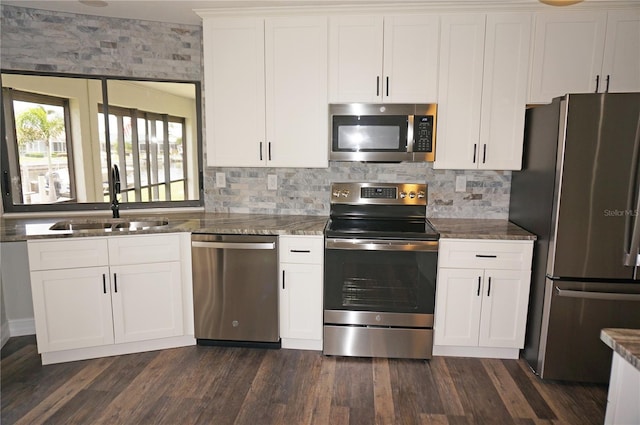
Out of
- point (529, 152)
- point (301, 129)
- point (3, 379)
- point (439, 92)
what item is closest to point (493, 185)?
point (529, 152)

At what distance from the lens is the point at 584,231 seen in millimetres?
2291

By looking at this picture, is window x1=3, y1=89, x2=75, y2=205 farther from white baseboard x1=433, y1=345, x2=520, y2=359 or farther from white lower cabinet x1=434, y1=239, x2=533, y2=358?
white baseboard x1=433, y1=345, x2=520, y2=359

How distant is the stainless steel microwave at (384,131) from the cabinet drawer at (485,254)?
0.66 m

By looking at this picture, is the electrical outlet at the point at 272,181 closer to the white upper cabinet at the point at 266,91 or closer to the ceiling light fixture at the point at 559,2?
the white upper cabinet at the point at 266,91

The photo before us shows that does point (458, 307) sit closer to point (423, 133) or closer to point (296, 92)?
point (423, 133)

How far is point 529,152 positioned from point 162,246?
8.74 feet

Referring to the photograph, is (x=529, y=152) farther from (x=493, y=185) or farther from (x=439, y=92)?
(x=439, y=92)

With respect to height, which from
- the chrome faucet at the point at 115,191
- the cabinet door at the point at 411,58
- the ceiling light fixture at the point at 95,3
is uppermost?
the ceiling light fixture at the point at 95,3

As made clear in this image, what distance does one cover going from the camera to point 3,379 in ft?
7.99

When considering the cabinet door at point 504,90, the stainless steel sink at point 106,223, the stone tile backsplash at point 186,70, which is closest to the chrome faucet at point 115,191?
the stainless steel sink at point 106,223

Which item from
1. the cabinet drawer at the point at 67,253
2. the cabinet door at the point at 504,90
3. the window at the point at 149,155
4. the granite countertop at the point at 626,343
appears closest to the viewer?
the granite countertop at the point at 626,343

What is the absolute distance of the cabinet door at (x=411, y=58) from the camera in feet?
8.92

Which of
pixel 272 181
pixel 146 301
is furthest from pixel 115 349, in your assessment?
pixel 272 181

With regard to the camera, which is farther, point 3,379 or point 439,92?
point 439,92
